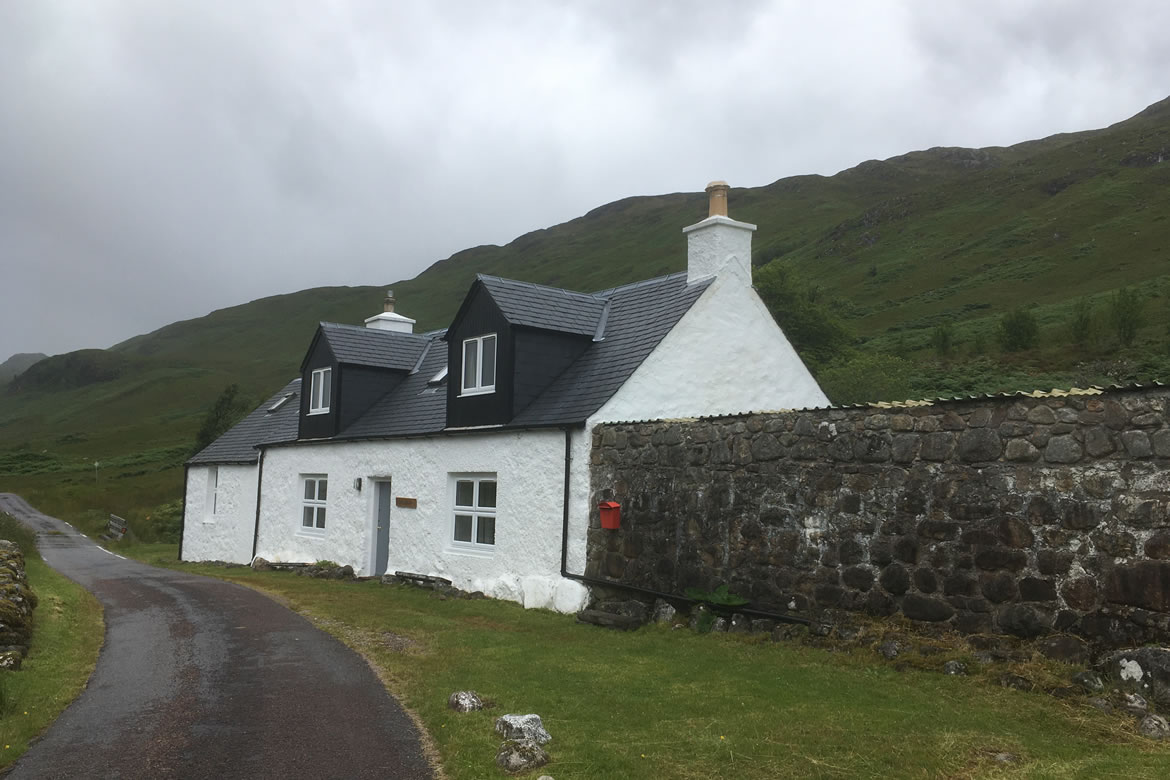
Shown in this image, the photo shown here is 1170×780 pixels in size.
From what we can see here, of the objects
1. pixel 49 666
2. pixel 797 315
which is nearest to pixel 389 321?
pixel 49 666

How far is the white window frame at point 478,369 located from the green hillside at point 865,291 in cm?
1408

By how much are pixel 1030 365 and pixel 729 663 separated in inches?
1538

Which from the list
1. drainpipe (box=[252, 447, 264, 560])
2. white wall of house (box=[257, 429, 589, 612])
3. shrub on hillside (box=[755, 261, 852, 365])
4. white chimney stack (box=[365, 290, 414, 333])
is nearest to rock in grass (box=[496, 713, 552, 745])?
white wall of house (box=[257, 429, 589, 612])

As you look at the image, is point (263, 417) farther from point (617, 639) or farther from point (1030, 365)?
point (1030, 365)

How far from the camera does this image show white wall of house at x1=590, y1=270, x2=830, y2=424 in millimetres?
14445

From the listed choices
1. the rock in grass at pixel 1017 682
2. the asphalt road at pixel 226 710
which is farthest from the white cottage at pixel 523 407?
the rock in grass at pixel 1017 682

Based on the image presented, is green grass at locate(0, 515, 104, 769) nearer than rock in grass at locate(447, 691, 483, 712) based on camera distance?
Yes

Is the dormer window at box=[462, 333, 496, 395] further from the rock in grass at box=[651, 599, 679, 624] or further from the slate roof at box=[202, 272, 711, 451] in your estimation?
the rock in grass at box=[651, 599, 679, 624]

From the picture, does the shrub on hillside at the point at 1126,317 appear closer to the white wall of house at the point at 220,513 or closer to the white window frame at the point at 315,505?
the white window frame at the point at 315,505

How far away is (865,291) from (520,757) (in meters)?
86.0

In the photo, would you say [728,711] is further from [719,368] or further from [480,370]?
[480,370]

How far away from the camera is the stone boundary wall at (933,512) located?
7543 mm

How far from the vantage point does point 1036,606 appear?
8.04 m

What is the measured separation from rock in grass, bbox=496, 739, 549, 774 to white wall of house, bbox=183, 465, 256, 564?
66.2ft
